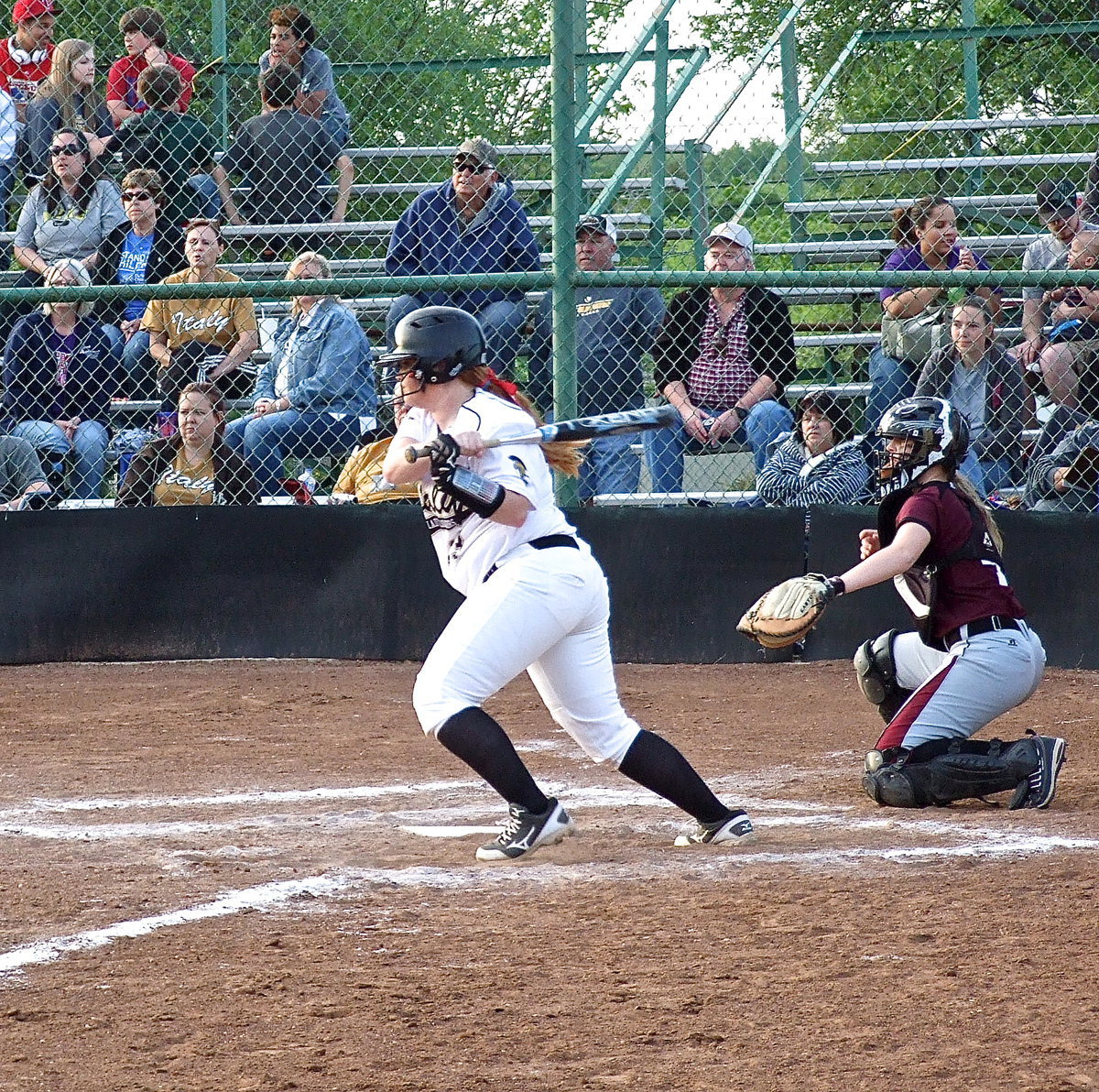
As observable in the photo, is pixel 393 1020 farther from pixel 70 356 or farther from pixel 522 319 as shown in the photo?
pixel 70 356

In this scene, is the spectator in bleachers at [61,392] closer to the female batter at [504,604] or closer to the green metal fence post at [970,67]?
the female batter at [504,604]

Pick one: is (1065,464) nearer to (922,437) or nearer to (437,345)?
(922,437)

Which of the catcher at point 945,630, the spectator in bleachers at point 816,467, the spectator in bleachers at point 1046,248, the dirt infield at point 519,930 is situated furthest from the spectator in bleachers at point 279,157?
the catcher at point 945,630

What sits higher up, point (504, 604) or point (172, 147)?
point (172, 147)

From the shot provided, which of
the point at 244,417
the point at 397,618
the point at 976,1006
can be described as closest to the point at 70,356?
the point at 244,417

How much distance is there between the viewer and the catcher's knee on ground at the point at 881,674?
5508 millimetres

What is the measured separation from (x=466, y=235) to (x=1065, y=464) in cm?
331

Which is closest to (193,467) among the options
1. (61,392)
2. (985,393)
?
(61,392)

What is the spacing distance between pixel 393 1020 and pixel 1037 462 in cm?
581

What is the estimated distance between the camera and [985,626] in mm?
5223

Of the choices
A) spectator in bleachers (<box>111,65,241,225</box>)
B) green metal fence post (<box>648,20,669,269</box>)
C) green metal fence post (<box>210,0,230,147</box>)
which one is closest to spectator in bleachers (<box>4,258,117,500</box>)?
spectator in bleachers (<box>111,65,241,225</box>)

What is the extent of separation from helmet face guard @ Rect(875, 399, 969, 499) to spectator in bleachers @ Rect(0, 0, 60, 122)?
25.0 ft

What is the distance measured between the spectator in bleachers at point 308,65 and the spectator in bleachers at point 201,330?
167 centimetres

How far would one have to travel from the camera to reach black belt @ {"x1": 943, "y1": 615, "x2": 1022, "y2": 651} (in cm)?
522
